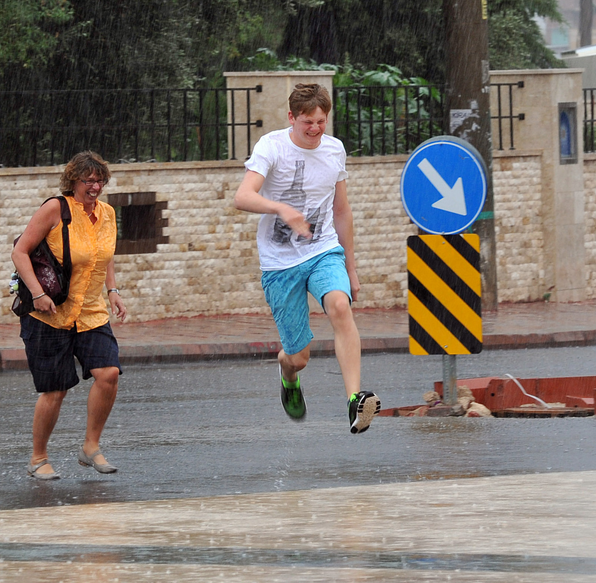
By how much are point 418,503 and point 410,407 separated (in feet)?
11.8

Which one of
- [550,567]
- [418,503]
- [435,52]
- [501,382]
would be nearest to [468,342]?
[501,382]

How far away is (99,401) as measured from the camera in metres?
6.75

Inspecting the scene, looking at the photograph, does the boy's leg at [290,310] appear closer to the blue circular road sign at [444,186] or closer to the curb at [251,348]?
the blue circular road sign at [444,186]

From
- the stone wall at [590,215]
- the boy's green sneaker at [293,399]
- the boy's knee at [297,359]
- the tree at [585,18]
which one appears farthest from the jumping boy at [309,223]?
the tree at [585,18]

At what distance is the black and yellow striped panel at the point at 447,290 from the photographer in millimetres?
8344

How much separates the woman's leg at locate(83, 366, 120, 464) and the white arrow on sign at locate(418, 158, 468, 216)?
109 inches

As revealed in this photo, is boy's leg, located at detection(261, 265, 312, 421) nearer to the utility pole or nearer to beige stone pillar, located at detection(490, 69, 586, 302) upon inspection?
the utility pole

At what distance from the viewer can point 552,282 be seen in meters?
18.8

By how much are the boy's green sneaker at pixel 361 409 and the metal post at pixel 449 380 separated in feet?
6.99

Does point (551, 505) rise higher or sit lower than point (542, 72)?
lower

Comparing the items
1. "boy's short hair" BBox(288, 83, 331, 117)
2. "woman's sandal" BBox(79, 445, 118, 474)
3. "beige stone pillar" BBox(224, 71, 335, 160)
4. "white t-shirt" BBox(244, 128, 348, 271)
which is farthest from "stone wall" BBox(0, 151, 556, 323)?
"boy's short hair" BBox(288, 83, 331, 117)

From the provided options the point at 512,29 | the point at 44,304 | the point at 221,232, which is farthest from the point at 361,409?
the point at 512,29

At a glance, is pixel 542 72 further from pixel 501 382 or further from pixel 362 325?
pixel 501 382

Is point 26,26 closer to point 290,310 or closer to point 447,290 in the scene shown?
point 447,290
